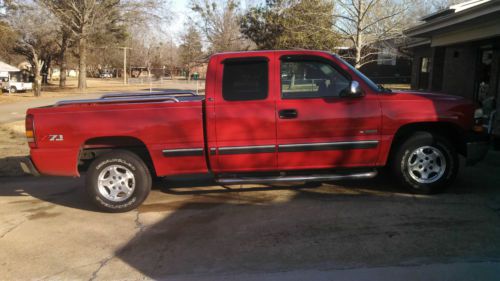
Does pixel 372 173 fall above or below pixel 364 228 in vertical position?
above

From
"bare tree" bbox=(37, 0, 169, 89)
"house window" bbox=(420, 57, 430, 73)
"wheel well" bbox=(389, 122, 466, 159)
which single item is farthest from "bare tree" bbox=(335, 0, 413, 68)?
"bare tree" bbox=(37, 0, 169, 89)

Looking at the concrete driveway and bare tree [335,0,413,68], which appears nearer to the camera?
the concrete driveway

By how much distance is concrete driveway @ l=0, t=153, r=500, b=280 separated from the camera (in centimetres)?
414

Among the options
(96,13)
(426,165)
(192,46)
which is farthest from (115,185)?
(192,46)

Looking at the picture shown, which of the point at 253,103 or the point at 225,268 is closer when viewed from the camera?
the point at 225,268

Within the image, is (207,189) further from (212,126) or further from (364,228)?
(364,228)

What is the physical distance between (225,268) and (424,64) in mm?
20437

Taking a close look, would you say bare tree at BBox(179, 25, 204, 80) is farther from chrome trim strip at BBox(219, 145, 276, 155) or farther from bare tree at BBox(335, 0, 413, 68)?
chrome trim strip at BBox(219, 145, 276, 155)

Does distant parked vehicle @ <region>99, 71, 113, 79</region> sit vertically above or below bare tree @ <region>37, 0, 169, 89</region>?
below

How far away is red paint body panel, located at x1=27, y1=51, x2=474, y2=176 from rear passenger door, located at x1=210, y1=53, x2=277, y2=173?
0.04 feet

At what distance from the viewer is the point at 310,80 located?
601 cm

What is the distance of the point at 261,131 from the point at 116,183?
6.59 feet

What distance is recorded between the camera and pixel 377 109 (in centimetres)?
590

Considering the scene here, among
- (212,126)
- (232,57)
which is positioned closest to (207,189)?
(212,126)
